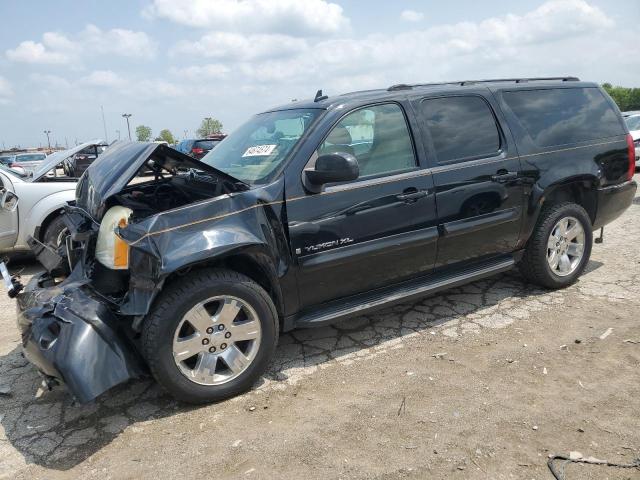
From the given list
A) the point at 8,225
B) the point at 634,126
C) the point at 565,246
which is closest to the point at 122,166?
the point at 8,225

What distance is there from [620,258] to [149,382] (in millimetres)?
5096

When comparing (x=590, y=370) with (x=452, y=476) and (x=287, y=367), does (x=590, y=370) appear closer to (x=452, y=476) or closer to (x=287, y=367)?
(x=452, y=476)

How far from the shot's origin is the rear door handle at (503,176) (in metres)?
4.06

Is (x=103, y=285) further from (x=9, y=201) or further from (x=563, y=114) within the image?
(x=563, y=114)

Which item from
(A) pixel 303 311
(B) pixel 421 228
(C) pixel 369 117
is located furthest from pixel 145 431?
(C) pixel 369 117

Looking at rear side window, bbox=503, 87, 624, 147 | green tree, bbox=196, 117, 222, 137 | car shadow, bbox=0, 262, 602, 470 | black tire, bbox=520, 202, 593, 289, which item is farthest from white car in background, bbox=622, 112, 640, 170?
green tree, bbox=196, 117, 222, 137

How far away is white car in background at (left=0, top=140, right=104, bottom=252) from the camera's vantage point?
600cm

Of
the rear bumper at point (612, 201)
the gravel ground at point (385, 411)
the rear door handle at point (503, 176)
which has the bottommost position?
the gravel ground at point (385, 411)

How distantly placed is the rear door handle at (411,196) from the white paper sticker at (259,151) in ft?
3.23

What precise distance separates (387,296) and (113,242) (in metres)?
1.93

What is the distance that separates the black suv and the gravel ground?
0.37 m

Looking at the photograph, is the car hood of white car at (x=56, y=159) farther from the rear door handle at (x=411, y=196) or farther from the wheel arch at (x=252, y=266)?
the rear door handle at (x=411, y=196)

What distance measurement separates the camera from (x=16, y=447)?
2795 millimetres

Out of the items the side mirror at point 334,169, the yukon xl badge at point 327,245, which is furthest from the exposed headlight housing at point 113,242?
the side mirror at point 334,169
